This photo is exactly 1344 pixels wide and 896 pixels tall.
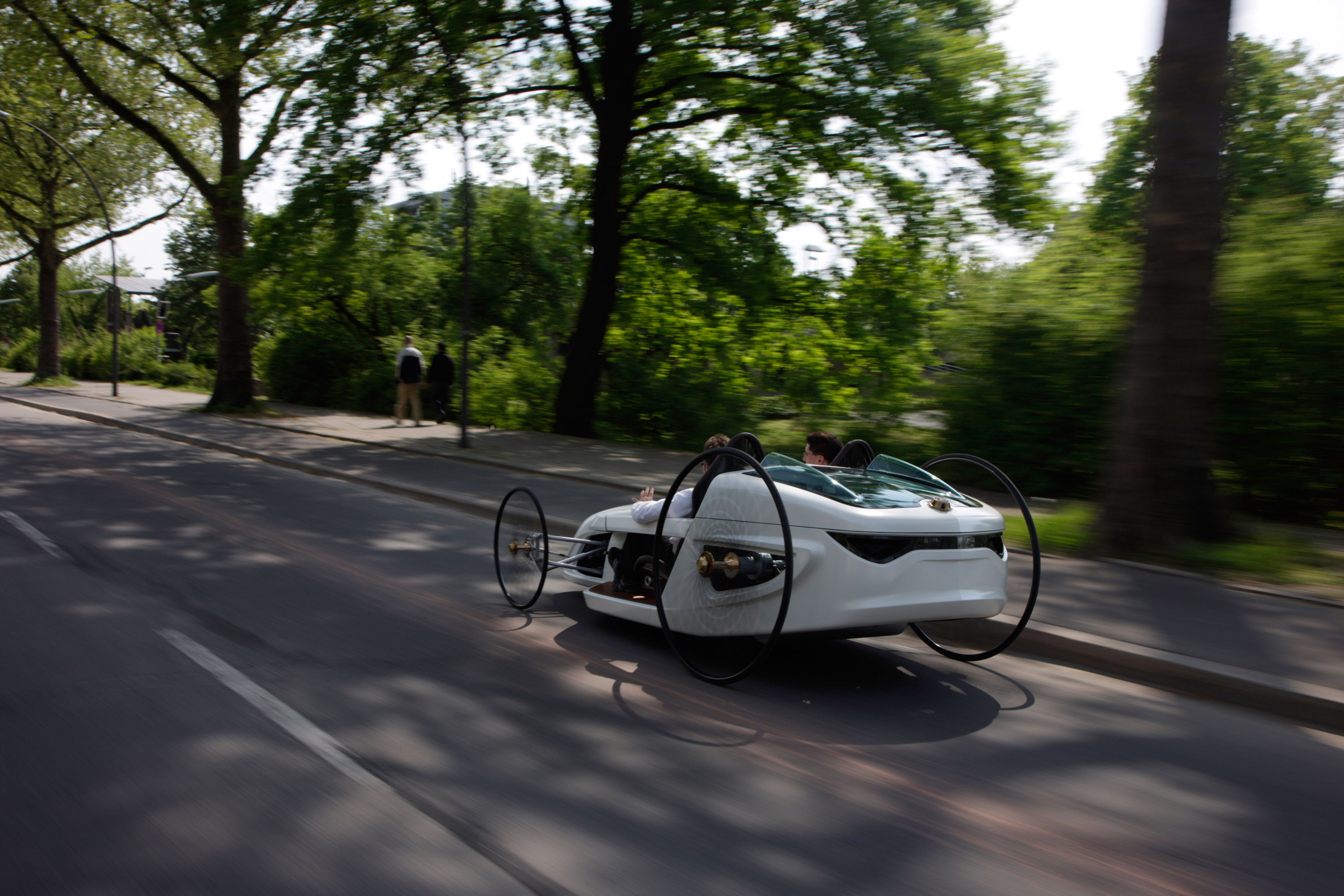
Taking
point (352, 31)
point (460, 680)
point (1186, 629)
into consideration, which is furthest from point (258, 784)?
point (352, 31)

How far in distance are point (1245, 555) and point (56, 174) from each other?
148ft

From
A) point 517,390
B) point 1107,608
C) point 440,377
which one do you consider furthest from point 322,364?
point 1107,608

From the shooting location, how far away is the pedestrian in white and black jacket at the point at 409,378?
857 inches

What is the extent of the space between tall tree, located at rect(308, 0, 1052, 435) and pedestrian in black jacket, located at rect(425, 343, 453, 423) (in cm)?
442

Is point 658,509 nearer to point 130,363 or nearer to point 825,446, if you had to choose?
point 825,446

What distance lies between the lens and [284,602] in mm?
6535

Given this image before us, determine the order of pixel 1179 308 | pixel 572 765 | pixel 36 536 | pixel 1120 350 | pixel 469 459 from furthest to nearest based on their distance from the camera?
1. pixel 469 459
2. pixel 1120 350
3. pixel 36 536
4. pixel 1179 308
5. pixel 572 765

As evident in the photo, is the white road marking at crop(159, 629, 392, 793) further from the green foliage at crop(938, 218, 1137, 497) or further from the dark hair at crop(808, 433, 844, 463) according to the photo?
the green foliage at crop(938, 218, 1137, 497)

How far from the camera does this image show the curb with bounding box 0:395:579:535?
429 inches

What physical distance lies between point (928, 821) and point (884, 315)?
16.0m

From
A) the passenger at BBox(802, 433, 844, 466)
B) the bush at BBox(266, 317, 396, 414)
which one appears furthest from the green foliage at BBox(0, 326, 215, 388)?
the passenger at BBox(802, 433, 844, 466)

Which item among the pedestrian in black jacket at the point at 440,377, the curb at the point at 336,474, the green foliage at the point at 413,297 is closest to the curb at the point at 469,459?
the curb at the point at 336,474

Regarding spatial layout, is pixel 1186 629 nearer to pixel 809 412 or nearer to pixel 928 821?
pixel 928 821

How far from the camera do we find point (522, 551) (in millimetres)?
6777
